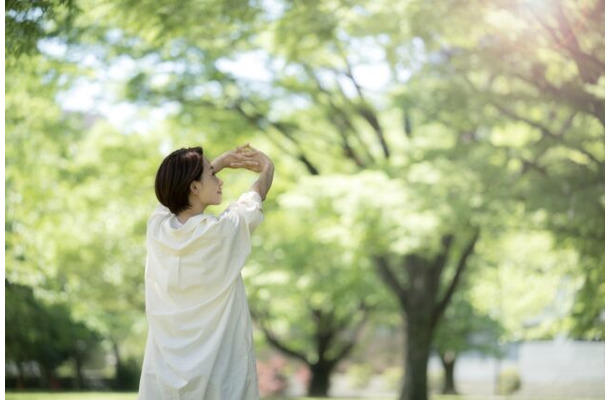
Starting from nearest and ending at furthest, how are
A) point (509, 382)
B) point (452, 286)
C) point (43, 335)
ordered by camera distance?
point (452, 286) < point (43, 335) < point (509, 382)

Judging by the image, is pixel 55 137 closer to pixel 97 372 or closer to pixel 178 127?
pixel 178 127

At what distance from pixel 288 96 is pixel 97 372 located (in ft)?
43.5

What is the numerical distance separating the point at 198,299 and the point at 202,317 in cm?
6

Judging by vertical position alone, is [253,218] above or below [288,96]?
above

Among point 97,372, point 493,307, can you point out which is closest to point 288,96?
point 493,307

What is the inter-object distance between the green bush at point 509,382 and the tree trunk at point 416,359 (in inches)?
479

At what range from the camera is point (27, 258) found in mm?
14094

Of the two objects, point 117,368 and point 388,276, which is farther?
point 117,368

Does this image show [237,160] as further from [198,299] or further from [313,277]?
[313,277]

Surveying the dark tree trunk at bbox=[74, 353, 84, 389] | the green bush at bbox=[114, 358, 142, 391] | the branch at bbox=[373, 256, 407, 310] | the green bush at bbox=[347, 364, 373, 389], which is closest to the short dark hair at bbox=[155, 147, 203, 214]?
the branch at bbox=[373, 256, 407, 310]

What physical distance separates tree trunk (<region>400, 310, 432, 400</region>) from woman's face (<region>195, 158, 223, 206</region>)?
36.8ft

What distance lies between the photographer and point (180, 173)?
287 centimetres

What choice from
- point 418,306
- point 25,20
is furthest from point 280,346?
point 25,20

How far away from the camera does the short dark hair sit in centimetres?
287
